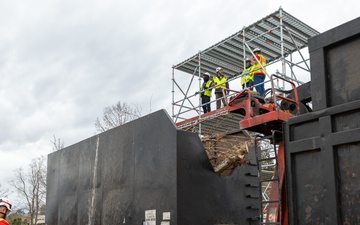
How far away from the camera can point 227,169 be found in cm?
649

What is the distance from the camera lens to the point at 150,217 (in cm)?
601

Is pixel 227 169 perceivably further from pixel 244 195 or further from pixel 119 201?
pixel 119 201

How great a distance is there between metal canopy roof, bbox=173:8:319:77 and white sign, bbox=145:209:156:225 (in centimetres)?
440

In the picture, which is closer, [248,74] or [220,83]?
[248,74]

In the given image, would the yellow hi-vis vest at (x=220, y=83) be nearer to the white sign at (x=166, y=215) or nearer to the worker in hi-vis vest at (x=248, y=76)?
the worker in hi-vis vest at (x=248, y=76)

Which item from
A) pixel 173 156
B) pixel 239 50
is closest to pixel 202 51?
pixel 239 50

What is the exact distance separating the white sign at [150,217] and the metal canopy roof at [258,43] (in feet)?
14.4

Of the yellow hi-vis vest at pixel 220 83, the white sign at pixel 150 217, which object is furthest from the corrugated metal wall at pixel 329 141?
the yellow hi-vis vest at pixel 220 83

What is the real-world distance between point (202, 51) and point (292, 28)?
2332 mm

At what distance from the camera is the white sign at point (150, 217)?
19.4 ft

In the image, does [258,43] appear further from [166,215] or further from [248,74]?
[166,215]

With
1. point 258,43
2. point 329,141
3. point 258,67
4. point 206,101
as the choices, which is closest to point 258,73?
point 258,67

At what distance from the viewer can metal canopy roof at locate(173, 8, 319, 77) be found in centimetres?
909

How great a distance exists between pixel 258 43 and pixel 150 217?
5.56 metres
